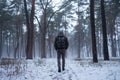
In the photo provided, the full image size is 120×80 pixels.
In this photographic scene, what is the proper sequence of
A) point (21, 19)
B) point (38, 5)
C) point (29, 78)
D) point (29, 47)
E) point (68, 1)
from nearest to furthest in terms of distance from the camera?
point (29, 78) → point (29, 47) → point (68, 1) → point (38, 5) → point (21, 19)

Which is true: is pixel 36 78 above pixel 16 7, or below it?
below

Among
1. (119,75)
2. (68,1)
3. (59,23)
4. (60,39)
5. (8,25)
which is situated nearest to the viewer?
(119,75)

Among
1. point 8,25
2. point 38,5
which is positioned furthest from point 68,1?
point 8,25

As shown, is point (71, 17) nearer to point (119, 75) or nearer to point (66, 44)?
point (66, 44)

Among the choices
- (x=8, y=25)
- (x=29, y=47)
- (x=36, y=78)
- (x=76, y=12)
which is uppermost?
(x=76, y=12)

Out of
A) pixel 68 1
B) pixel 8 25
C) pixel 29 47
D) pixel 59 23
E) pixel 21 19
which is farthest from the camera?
pixel 59 23

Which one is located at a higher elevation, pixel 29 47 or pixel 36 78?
pixel 29 47

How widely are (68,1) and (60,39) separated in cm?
A: 2205

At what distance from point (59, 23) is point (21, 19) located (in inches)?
449

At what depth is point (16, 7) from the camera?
1388 inches

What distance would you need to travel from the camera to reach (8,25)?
135ft

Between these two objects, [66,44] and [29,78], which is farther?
[66,44]

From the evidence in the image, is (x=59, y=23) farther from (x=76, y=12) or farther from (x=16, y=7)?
(x=16, y=7)

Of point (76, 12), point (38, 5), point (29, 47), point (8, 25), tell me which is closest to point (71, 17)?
point (76, 12)
